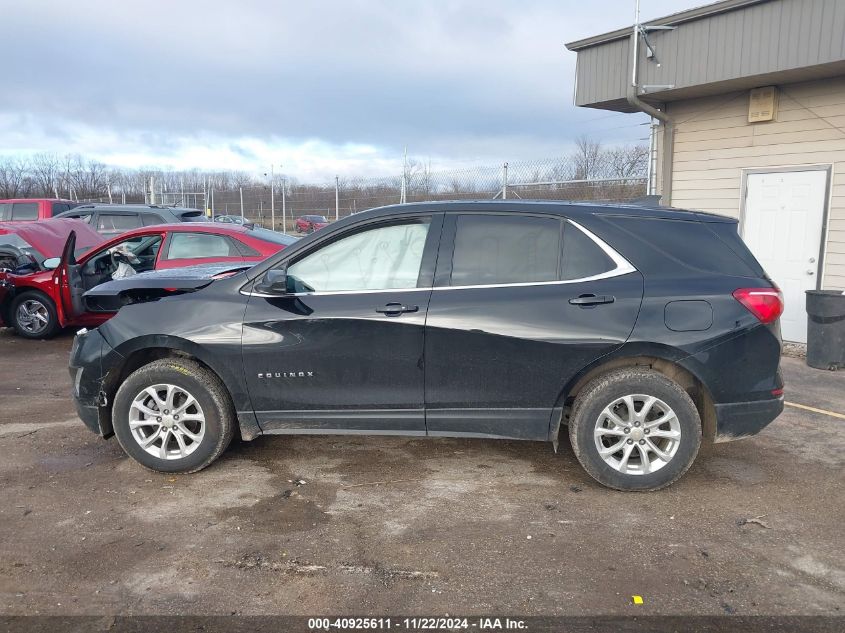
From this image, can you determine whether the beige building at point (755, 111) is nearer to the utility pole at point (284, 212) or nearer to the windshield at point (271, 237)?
the windshield at point (271, 237)

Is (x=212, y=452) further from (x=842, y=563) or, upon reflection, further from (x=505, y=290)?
(x=842, y=563)

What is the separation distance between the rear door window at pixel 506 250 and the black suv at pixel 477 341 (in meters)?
0.01

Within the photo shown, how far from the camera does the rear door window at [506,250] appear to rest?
4051mm

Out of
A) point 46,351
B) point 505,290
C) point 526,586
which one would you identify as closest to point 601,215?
point 505,290

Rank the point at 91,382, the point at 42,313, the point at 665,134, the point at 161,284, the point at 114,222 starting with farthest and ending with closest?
1. the point at 114,222
2. the point at 665,134
3. the point at 42,313
4. the point at 161,284
5. the point at 91,382

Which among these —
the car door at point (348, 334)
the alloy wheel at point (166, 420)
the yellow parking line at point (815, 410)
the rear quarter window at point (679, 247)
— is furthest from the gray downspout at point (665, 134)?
the alloy wheel at point (166, 420)

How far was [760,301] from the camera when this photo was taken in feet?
12.8

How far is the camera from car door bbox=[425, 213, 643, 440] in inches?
155

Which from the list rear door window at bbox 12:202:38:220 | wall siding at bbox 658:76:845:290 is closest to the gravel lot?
wall siding at bbox 658:76:845:290

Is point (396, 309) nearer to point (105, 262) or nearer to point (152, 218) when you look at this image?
point (105, 262)

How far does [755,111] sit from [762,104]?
117 mm

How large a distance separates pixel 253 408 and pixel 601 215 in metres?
2.51

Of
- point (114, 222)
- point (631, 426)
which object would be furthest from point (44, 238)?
point (631, 426)

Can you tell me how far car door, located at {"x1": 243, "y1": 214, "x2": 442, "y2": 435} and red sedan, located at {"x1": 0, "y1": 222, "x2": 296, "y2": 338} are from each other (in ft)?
11.7
